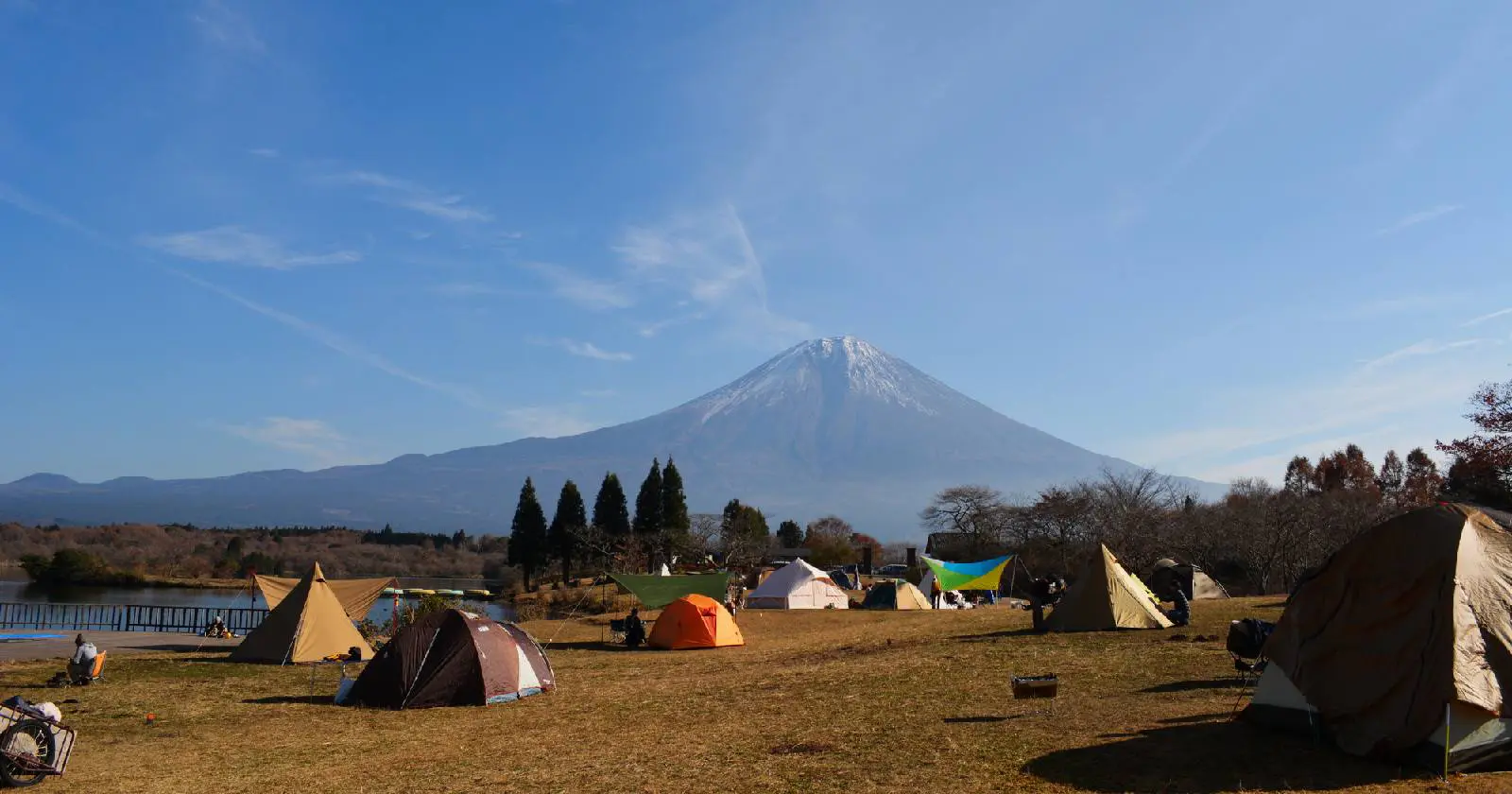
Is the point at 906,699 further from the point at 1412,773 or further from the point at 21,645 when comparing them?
the point at 21,645

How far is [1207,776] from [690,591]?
60.5 ft

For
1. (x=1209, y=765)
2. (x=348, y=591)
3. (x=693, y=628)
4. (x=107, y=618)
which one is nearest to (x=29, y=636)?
(x=348, y=591)

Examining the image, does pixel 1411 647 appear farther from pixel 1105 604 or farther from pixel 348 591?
pixel 348 591

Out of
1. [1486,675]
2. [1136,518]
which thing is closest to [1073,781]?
[1486,675]

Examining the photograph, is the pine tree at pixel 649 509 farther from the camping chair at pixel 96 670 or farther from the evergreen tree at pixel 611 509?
the camping chair at pixel 96 670

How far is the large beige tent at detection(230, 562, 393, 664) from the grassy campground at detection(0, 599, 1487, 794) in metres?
1.16

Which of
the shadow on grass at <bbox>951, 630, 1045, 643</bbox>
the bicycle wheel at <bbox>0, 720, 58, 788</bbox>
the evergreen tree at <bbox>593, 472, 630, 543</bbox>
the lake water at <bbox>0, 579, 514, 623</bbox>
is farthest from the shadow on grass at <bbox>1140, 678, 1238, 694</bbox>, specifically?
the evergreen tree at <bbox>593, 472, 630, 543</bbox>

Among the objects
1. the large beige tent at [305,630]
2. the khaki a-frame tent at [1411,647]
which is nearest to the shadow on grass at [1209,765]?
the khaki a-frame tent at [1411,647]

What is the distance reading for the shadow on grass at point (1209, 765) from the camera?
780cm

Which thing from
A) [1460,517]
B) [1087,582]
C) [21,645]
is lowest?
[21,645]

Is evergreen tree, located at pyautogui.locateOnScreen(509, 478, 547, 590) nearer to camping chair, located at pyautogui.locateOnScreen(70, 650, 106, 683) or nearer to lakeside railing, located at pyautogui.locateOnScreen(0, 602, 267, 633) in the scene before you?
lakeside railing, located at pyautogui.locateOnScreen(0, 602, 267, 633)

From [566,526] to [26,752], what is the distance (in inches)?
2113

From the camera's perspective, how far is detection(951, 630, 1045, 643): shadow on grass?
19484 mm

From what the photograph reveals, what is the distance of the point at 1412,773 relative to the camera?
781 centimetres
